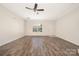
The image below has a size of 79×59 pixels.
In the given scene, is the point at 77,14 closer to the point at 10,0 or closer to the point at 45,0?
the point at 45,0

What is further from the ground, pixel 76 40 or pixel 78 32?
pixel 78 32

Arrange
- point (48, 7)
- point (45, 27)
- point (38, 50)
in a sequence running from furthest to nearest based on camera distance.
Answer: point (45, 27) < point (48, 7) < point (38, 50)

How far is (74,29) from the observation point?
4703 millimetres

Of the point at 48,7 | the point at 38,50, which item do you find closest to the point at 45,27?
the point at 48,7

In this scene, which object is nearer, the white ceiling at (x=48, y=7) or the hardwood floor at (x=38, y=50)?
the white ceiling at (x=48, y=7)

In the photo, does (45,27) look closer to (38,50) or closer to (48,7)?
(48,7)

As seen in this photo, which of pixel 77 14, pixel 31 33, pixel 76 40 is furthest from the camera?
pixel 31 33

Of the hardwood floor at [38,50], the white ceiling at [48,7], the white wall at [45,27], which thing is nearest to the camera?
the white ceiling at [48,7]

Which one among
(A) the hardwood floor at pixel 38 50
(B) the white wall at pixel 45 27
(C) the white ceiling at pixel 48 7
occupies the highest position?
(C) the white ceiling at pixel 48 7

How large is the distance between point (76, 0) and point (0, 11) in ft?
12.2

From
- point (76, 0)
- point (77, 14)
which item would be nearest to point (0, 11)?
point (77, 14)

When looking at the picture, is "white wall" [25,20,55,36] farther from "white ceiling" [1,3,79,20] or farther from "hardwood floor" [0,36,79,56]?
"hardwood floor" [0,36,79,56]

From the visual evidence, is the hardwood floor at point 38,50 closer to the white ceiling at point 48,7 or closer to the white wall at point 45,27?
the white ceiling at point 48,7

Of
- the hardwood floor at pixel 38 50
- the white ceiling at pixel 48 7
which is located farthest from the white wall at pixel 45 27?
the hardwood floor at pixel 38 50
